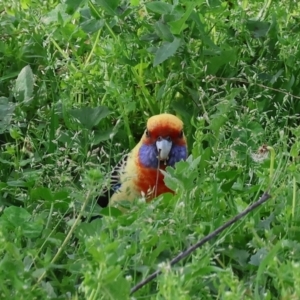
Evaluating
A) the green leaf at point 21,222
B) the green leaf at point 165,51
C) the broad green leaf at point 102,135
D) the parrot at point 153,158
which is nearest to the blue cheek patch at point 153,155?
the parrot at point 153,158

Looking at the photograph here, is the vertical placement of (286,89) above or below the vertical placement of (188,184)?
below

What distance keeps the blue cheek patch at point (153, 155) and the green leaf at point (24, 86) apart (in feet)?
1.67

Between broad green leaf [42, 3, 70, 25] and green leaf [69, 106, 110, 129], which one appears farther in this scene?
broad green leaf [42, 3, 70, 25]

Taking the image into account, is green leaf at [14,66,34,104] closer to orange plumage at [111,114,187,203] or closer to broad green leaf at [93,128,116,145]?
broad green leaf at [93,128,116,145]

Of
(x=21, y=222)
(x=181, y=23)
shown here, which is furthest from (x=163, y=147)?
(x=21, y=222)

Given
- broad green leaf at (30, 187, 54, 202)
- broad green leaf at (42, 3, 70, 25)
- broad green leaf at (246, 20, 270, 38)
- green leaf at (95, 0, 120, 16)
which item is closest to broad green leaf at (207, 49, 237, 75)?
broad green leaf at (246, 20, 270, 38)

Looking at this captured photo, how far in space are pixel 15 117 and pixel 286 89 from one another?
990mm

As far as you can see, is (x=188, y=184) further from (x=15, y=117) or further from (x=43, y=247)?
(x=15, y=117)

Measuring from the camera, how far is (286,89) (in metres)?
3.15

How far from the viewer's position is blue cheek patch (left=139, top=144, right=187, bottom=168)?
2723 mm

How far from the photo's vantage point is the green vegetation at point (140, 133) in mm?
1938

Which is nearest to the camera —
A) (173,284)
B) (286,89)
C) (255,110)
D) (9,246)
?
(173,284)

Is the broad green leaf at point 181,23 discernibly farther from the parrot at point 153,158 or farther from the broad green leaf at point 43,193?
the broad green leaf at point 43,193

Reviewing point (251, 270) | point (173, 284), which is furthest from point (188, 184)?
point (173, 284)
